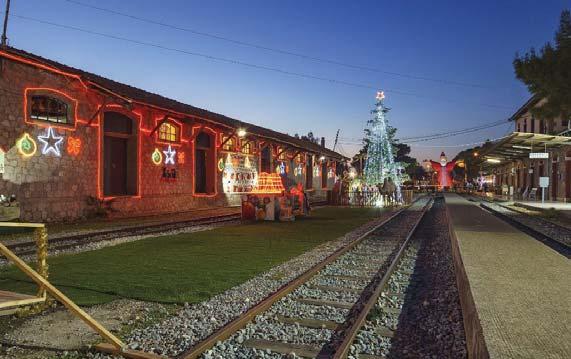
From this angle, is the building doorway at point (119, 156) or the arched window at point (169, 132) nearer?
the building doorway at point (119, 156)

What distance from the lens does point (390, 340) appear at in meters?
5.33

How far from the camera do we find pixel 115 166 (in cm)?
2258

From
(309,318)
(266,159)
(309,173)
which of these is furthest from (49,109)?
(309,173)

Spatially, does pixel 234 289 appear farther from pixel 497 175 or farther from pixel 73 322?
pixel 497 175

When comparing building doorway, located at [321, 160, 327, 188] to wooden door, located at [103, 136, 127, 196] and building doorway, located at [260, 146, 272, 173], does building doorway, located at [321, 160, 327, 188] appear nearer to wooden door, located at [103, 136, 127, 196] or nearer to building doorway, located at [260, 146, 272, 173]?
building doorway, located at [260, 146, 272, 173]

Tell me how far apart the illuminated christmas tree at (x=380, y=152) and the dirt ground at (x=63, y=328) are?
3179cm

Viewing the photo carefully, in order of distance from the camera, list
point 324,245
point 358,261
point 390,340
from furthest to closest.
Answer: point 324,245, point 358,261, point 390,340

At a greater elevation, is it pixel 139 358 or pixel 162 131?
pixel 162 131

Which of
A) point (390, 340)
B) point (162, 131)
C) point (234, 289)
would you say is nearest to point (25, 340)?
point (234, 289)

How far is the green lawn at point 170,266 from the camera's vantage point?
283 inches

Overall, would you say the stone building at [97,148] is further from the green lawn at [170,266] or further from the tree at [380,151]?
the tree at [380,151]

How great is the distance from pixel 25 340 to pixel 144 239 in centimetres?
838

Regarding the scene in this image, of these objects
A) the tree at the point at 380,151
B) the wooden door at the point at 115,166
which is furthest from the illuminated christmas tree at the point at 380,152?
the wooden door at the point at 115,166

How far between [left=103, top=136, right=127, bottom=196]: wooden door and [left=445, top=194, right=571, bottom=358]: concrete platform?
639 inches
